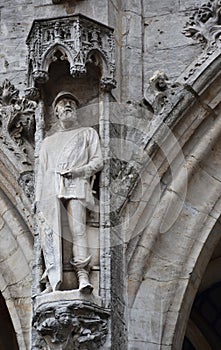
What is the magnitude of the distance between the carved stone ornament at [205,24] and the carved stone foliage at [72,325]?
2305 millimetres

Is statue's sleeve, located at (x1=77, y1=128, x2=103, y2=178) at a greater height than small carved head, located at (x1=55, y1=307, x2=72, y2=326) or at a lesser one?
greater

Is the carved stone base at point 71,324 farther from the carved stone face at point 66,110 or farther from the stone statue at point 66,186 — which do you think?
the carved stone face at point 66,110

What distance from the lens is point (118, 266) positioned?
10.2m

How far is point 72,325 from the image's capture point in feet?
32.0

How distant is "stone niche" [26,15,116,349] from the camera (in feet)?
32.1

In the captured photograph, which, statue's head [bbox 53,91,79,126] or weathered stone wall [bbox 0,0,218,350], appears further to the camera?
statue's head [bbox 53,91,79,126]

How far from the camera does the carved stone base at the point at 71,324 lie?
32.0 feet

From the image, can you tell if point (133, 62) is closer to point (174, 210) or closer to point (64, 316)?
point (174, 210)

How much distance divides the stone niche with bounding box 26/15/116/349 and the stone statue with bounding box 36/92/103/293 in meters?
0.05

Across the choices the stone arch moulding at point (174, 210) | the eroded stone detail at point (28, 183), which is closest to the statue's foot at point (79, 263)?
the stone arch moulding at point (174, 210)

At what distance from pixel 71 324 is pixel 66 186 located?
943mm

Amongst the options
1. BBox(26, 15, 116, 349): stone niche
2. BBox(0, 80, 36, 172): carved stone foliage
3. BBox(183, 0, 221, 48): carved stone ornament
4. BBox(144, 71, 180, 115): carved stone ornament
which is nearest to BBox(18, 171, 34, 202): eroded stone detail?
BBox(0, 80, 36, 172): carved stone foliage

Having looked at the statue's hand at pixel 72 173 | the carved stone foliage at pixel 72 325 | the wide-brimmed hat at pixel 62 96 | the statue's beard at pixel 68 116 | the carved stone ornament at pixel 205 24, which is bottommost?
the carved stone foliage at pixel 72 325

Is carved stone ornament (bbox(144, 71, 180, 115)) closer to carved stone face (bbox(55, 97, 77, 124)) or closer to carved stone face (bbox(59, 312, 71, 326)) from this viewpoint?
carved stone face (bbox(55, 97, 77, 124))
